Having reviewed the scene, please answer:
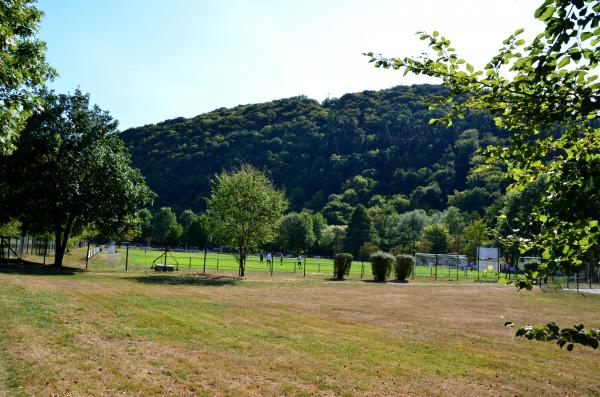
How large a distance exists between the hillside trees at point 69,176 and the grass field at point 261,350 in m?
13.2

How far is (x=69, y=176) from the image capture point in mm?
31641

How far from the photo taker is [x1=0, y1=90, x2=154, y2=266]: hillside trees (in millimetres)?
31438

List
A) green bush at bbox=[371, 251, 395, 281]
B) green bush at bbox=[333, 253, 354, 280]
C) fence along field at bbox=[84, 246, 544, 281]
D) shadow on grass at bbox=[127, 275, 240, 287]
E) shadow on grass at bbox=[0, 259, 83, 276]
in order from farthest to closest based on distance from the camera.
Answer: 1. fence along field at bbox=[84, 246, 544, 281]
2. green bush at bbox=[333, 253, 354, 280]
3. green bush at bbox=[371, 251, 395, 281]
4. shadow on grass at bbox=[0, 259, 83, 276]
5. shadow on grass at bbox=[127, 275, 240, 287]

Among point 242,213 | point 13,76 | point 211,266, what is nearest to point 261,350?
point 13,76

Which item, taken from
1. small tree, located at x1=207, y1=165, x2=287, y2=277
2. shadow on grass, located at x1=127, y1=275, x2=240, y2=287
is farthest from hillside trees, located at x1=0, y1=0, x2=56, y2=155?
small tree, located at x1=207, y1=165, x2=287, y2=277

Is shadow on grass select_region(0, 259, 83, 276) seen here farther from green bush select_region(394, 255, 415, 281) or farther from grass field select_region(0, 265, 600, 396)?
green bush select_region(394, 255, 415, 281)

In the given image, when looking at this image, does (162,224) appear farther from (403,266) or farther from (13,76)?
(13,76)

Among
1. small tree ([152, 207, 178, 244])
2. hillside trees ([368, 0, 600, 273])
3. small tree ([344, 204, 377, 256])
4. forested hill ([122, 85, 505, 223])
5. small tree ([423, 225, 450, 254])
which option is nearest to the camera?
hillside trees ([368, 0, 600, 273])

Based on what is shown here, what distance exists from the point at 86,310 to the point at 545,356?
1279cm

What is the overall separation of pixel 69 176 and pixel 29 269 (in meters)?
6.47

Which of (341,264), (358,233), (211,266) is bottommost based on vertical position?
(211,266)

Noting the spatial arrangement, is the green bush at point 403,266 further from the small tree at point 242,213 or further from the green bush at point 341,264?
the small tree at point 242,213

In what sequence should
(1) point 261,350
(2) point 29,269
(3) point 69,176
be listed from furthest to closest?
1. (3) point 69,176
2. (2) point 29,269
3. (1) point 261,350

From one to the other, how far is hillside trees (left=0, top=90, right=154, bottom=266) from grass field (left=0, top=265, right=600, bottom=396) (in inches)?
519
